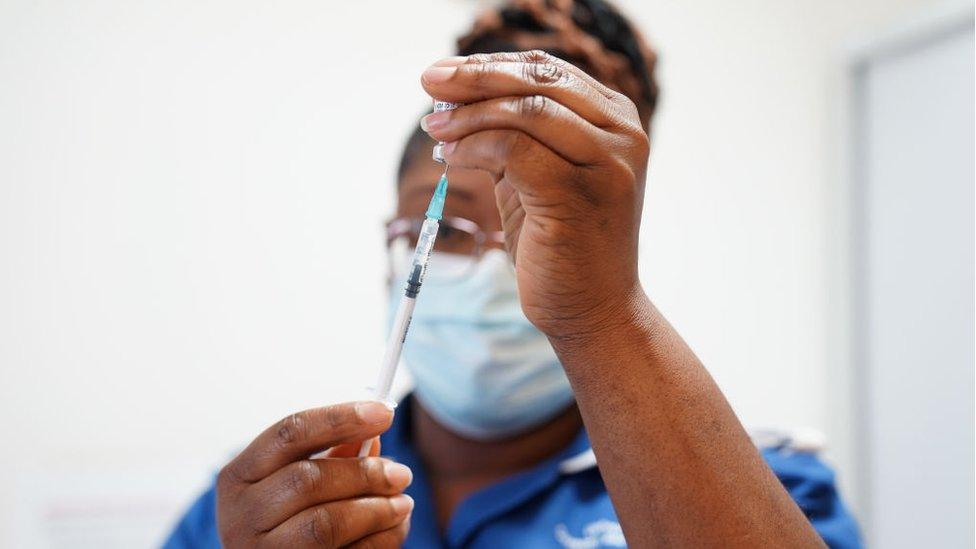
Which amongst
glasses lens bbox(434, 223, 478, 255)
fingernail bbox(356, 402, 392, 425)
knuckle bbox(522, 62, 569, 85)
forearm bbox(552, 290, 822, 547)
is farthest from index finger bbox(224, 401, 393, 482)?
glasses lens bbox(434, 223, 478, 255)

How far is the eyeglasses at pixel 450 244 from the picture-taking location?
2.83ft

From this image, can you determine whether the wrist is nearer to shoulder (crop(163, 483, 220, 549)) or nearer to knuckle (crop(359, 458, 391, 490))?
knuckle (crop(359, 458, 391, 490))

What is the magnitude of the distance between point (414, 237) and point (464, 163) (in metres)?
0.46

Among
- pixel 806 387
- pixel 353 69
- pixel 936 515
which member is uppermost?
pixel 353 69

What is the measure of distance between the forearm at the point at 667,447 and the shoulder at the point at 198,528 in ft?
1.98

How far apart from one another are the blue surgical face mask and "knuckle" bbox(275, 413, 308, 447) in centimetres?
32

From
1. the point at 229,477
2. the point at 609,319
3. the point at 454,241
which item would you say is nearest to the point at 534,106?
the point at 609,319

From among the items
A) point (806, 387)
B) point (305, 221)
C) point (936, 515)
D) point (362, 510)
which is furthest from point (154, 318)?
point (936, 515)

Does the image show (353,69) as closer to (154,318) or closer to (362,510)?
(154,318)

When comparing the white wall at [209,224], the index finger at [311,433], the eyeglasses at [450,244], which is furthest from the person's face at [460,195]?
the white wall at [209,224]

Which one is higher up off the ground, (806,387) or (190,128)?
(190,128)

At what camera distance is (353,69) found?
4.49ft

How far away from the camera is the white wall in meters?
1.21

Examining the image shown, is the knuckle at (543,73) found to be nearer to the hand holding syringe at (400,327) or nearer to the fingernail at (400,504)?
the hand holding syringe at (400,327)
